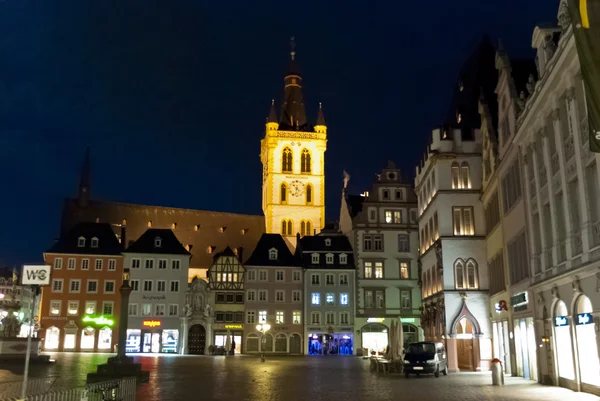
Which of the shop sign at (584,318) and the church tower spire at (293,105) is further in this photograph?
the church tower spire at (293,105)

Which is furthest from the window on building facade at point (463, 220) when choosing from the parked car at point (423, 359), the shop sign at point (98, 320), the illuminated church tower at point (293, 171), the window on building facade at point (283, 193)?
the window on building facade at point (283, 193)

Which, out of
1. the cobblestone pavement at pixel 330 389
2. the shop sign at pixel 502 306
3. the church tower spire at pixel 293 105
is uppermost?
the church tower spire at pixel 293 105

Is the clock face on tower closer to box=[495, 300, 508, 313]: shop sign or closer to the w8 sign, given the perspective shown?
box=[495, 300, 508, 313]: shop sign

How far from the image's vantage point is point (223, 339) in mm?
75000

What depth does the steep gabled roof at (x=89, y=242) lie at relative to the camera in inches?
2997

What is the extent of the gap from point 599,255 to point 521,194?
→ 33.9 ft

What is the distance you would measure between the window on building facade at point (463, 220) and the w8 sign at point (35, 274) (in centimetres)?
3091

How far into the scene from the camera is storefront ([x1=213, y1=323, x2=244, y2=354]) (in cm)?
7488

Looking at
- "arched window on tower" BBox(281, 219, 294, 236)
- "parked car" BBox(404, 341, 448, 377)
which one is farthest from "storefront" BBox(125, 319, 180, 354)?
"parked car" BBox(404, 341, 448, 377)

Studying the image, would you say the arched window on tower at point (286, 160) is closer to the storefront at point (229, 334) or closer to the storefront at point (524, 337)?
the storefront at point (229, 334)

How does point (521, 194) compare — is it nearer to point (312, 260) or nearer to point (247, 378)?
point (247, 378)

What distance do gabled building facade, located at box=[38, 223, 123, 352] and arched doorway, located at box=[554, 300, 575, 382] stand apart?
57.9 metres

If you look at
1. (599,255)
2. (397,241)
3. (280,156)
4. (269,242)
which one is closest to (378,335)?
(397,241)

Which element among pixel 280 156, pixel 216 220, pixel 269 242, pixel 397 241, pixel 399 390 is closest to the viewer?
pixel 399 390
